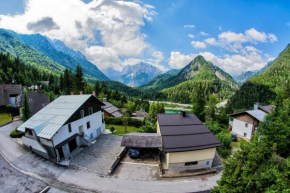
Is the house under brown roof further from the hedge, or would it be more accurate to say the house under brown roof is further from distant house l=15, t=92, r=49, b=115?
distant house l=15, t=92, r=49, b=115

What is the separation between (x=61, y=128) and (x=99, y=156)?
22.0ft

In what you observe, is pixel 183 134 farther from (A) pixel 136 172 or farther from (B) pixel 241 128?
(B) pixel 241 128

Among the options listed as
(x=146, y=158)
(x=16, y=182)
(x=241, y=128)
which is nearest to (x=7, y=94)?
(x=16, y=182)

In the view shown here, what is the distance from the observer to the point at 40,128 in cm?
1823

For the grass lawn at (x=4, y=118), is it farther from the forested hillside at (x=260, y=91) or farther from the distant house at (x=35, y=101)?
the forested hillside at (x=260, y=91)

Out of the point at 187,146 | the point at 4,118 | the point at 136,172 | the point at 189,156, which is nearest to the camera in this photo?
the point at 136,172

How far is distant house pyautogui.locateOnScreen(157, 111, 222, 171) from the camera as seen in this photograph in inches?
674

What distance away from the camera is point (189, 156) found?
1753 centimetres

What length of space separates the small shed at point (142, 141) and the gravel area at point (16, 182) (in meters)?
10.1

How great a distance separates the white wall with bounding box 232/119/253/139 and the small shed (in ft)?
85.7

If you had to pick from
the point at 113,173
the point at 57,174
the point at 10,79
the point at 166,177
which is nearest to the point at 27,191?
the point at 57,174

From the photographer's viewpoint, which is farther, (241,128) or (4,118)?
(241,128)

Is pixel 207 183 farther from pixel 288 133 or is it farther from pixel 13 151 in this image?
pixel 13 151

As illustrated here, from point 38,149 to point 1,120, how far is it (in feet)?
77.4
